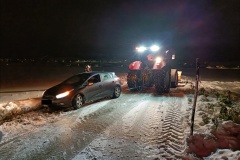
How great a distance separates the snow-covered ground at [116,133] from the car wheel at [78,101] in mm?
258

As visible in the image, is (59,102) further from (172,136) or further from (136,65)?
(136,65)

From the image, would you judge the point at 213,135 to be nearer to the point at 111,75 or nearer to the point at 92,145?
the point at 92,145

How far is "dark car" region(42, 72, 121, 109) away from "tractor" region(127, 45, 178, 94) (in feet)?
6.61

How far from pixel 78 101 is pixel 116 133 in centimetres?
349

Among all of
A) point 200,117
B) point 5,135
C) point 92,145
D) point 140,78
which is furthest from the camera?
point 140,78

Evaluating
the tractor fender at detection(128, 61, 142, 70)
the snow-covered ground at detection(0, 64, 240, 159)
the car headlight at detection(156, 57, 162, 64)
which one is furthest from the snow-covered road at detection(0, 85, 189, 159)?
the tractor fender at detection(128, 61, 142, 70)

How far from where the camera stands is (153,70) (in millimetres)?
12781

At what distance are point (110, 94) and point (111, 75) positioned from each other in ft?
3.52

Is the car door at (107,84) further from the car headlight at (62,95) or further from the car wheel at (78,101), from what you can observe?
the car headlight at (62,95)

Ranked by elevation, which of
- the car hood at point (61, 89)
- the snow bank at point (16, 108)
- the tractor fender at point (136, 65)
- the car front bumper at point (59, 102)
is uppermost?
the tractor fender at point (136, 65)

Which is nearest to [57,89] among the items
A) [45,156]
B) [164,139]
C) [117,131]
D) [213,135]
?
[117,131]

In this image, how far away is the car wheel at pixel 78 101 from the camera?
9.28 meters

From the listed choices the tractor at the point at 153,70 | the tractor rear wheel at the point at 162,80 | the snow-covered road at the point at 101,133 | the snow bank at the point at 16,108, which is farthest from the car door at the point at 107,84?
the snow bank at the point at 16,108

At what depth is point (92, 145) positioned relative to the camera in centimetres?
567
